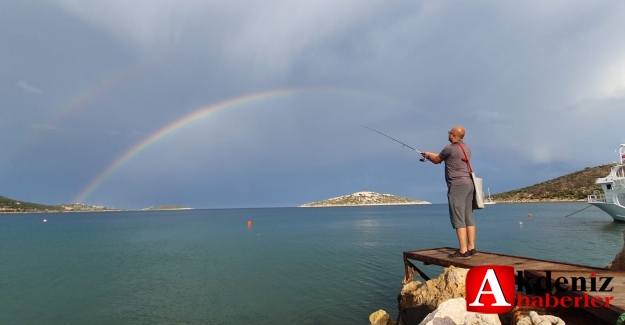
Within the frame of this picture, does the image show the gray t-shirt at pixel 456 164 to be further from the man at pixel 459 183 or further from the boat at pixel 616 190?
the boat at pixel 616 190

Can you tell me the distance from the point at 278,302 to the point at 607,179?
49.9 meters

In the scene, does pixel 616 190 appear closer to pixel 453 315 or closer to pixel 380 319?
pixel 380 319

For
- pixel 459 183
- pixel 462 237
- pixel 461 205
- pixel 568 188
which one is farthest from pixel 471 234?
pixel 568 188

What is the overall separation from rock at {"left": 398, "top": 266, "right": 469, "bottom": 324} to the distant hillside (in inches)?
5140

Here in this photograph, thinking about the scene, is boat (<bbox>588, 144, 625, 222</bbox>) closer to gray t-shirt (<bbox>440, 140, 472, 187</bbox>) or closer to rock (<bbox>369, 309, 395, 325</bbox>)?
rock (<bbox>369, 309, 395, 325</bbox>)

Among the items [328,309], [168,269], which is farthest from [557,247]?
[168,269]

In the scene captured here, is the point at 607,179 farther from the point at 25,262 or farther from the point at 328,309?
the point at 25,262

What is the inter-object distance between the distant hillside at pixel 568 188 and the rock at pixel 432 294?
131 meters

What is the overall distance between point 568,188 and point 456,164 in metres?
160

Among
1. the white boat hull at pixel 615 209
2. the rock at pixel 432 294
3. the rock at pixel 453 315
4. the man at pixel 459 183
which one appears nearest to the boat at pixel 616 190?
the white boat hull at pixel 615 209

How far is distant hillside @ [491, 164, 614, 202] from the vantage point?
121625 mm

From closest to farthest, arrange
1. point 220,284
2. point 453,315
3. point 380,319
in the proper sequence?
point 453,315
point 380,319
point 220,284

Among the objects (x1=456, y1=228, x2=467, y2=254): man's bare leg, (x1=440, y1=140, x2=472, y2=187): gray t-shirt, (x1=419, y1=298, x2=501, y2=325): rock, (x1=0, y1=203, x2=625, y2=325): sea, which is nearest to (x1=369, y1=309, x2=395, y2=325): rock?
(x1=0, y1=203, x2=625, y2=325): sea

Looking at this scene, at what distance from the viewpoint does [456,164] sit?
8.24 metres
